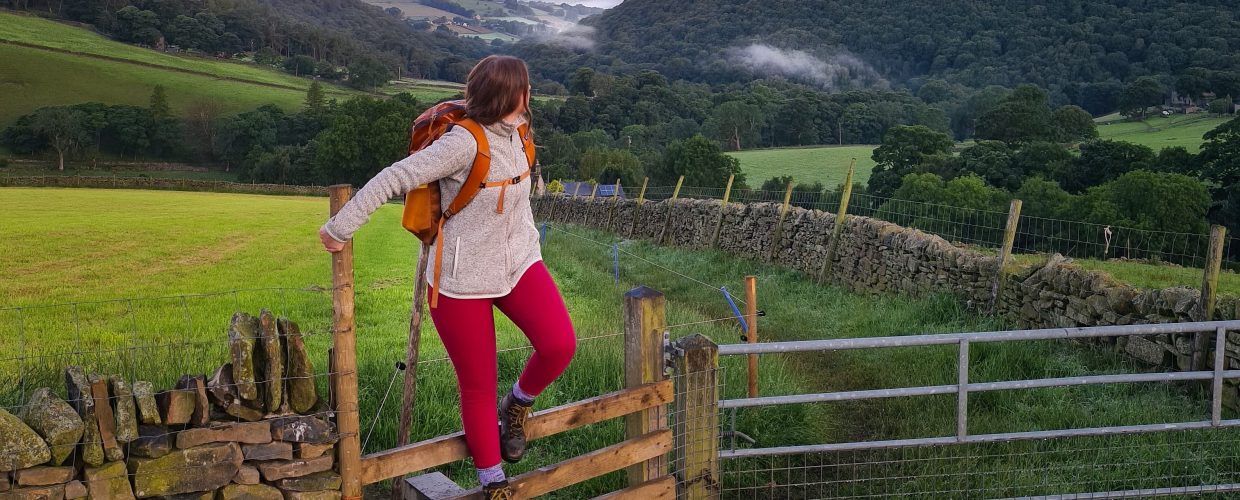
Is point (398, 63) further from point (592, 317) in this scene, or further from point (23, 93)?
point (592, 317)

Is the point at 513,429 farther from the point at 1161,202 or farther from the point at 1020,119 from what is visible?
the point at 1020,119

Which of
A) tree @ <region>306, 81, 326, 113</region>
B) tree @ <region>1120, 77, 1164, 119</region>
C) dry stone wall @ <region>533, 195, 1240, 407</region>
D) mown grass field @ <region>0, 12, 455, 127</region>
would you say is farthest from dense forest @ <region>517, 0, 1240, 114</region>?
mown grass field @ <region>0, 12, 455, 127</region>

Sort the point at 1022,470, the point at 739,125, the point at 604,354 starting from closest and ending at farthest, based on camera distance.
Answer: the point at 1022,470
the point at 604,354
the point at 739,125

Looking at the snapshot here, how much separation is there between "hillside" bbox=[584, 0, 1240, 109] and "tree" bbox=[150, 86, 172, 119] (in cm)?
9489

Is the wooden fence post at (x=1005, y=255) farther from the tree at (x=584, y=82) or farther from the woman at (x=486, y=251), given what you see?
the tree at (x=584, y=82)

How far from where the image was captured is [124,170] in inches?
2137

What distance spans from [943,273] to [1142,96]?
8762 cm

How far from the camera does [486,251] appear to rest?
346 cm

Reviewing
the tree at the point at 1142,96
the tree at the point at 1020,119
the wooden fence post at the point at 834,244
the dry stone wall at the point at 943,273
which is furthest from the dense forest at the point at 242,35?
the wooden fence post at the point at 834,244

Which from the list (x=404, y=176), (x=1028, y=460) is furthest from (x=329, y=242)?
(x=1028, y=460)

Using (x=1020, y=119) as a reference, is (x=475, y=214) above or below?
below

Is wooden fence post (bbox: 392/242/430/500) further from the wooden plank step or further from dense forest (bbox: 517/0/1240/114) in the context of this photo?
dense forest (bbox: 517/0/1240/114)

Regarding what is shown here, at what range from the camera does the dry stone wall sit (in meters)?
7.78

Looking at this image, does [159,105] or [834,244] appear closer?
[834,244]
